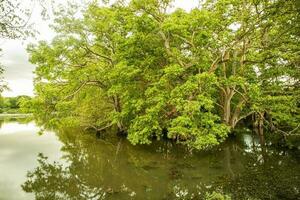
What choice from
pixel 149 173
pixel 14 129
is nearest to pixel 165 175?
pixel 149 173

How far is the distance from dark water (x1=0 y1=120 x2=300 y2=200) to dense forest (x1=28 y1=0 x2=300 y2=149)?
5.11 feet

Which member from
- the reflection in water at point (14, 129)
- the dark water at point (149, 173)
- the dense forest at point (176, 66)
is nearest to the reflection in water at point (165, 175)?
the dark water at point (149, 173)

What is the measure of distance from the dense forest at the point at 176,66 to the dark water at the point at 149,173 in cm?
156

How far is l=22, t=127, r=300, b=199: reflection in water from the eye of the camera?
39.8 feet

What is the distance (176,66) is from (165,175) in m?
7.70

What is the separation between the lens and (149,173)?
51.2 ft

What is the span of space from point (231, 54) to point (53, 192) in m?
19.3

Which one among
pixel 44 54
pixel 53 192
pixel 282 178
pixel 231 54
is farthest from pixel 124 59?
pixel 282 178

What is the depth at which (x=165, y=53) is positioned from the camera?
23.1 m

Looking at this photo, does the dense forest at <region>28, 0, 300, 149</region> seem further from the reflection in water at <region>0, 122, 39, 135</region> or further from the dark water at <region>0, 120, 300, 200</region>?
the reflection in water at <region>0, 122, 39, 135</region>

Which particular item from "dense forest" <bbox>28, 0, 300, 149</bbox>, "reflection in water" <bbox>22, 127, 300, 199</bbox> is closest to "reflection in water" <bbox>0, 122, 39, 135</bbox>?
"dense forest" <bbox>28, 0, 300, 149</bbox>

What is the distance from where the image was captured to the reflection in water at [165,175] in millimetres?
12133

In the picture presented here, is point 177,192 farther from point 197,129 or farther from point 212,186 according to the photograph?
point 197,129

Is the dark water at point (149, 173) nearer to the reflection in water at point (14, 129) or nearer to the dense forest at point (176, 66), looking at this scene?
the dense forest at point (176, 66)
